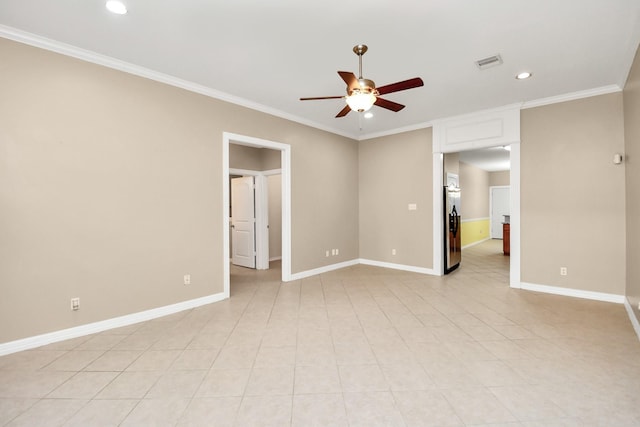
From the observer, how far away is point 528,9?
2.39 meters

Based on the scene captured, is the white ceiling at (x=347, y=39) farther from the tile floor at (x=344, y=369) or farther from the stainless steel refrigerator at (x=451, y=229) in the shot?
the tile floor at (x=344, y=369)

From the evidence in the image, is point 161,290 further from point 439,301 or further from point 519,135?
point 519,135

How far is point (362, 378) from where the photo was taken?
2.22 meters

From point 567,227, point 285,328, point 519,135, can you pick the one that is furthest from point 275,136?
point 567,227

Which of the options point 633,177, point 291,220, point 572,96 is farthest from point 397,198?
point 633,177

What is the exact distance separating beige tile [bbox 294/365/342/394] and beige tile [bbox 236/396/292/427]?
6.0 inches

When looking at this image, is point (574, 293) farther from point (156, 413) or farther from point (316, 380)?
point (156, 413)

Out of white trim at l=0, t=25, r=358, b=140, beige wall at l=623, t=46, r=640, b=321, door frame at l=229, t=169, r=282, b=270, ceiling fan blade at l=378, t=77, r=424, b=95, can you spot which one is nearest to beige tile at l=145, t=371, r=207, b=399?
ceiling fan blade at l=378, t=77, r=424, b=95

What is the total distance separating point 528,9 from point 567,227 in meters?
3.20

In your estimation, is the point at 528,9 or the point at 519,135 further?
the point at 519,135

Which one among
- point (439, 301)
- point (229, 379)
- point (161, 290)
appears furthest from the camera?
point (439, 301)

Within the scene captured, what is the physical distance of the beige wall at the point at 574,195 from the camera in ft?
12.9

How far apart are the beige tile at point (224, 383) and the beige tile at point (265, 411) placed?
5.8 inches

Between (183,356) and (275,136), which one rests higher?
(275,136)
